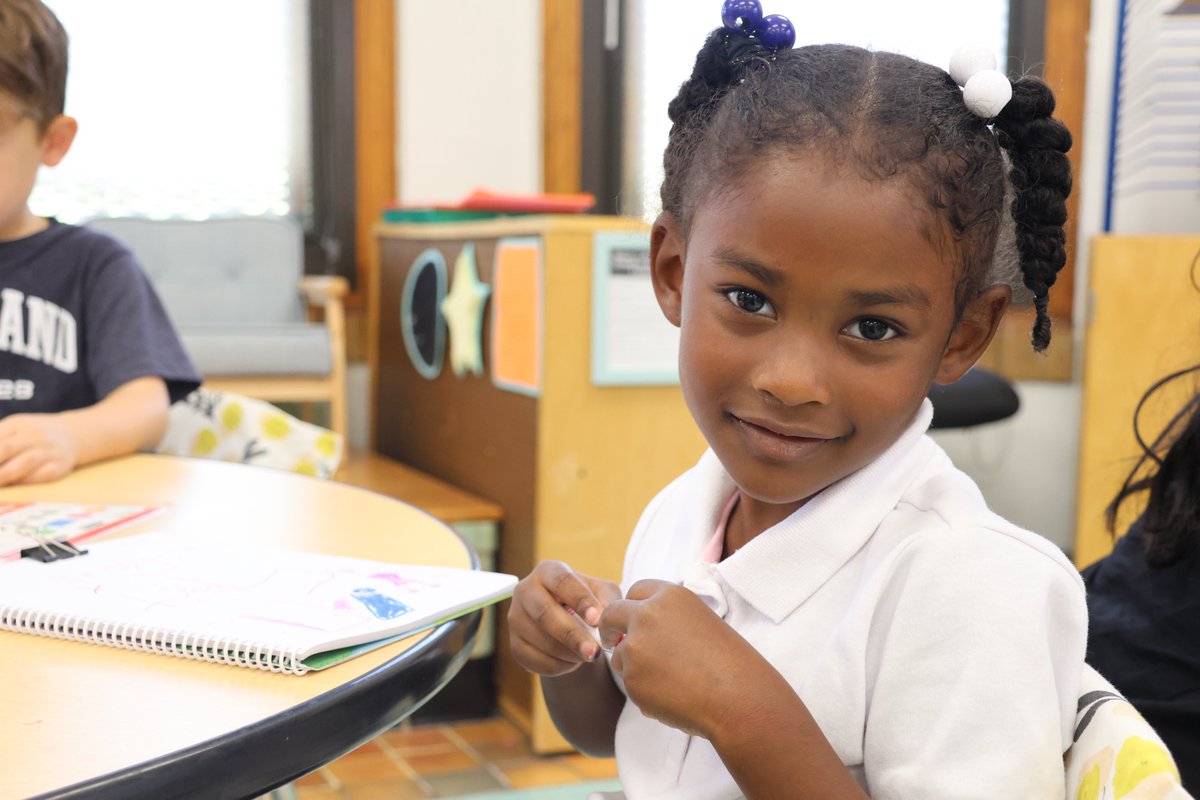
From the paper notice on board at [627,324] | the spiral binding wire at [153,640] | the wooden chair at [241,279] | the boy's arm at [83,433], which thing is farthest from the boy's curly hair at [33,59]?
the wooden chair at [241,279]

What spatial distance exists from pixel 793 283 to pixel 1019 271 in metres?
0.17

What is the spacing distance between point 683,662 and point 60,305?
114cm

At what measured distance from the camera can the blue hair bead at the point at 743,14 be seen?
75 cm

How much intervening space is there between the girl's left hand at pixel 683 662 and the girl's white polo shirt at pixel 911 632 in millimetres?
60

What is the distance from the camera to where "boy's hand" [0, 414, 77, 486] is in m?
1.11

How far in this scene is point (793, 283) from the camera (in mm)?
652

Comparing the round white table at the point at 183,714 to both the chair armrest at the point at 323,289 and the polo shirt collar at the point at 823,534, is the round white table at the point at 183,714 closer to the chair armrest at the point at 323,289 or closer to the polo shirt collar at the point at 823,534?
the polo shirt collar at the point at 823,534

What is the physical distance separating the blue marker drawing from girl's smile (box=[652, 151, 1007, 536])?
21 cm

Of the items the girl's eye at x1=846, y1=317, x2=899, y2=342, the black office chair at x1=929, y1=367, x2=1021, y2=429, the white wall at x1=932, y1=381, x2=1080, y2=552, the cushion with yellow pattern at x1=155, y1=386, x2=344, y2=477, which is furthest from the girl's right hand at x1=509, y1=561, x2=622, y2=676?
the white wall at x1=932, y1=381, x2=1080, y2=552

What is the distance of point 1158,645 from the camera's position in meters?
0.87

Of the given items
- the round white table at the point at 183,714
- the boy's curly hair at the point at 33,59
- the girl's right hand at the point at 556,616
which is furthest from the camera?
the boy's curly hair at the point at 33,59

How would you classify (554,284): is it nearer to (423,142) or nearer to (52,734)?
(423,142)

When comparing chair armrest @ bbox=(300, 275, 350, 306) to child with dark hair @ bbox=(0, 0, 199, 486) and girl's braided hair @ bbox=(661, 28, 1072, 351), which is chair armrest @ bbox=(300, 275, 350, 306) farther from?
girl's braided hair @ bbox=(661, 28, 1072, 351)

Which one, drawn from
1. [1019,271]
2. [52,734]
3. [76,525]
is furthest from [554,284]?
[52,734]
